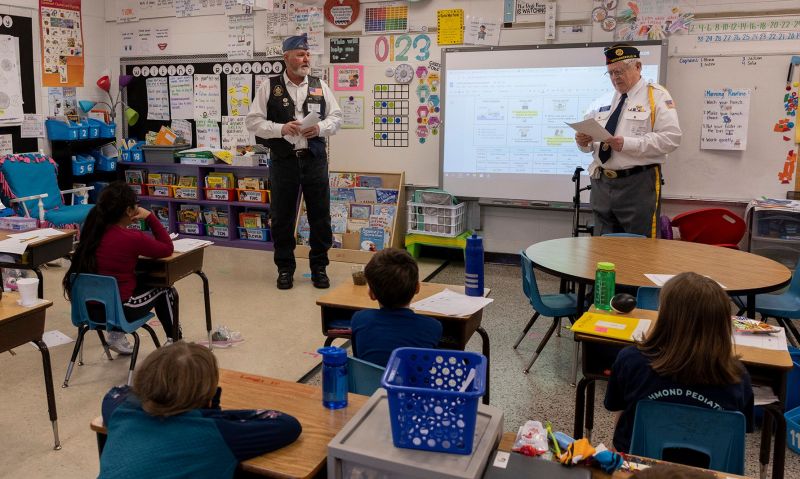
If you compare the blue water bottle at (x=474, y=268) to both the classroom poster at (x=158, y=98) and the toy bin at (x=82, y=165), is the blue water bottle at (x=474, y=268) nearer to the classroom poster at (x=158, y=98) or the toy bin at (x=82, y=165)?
the toy bin at (x=82, y=165)

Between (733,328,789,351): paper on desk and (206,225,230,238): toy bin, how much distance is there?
5.54m

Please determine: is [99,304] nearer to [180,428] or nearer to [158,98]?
[180,428]

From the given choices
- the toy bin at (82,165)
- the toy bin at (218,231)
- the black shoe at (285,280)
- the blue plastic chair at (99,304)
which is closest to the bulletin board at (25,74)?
the toy bin at (82,165)

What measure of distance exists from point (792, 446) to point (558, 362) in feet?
4.25

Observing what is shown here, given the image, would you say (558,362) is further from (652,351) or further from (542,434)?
(542,434)

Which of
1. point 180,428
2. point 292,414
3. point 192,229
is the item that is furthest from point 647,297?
point 192,229

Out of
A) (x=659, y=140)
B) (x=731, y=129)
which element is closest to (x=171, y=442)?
(x=659, y=140)

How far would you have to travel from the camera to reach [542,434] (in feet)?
5.16

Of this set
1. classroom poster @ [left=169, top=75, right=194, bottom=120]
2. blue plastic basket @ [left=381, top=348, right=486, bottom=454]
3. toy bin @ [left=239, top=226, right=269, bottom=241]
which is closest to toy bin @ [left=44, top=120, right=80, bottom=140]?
classroom poster @ [left=169, top=75, right=194, bottom=120]

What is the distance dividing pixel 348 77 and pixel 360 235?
4.97 ft

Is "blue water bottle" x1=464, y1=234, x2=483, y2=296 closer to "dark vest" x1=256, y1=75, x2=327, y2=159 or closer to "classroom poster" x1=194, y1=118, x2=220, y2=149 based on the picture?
"dark vest" x1=256, y1=75, x2=327, y2=159

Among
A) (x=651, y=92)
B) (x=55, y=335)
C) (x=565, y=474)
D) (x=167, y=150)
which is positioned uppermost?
(x=651, y=92)

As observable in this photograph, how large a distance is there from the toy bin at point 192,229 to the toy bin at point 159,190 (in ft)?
1.20

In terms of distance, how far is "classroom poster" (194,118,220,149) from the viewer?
23.9 feet
